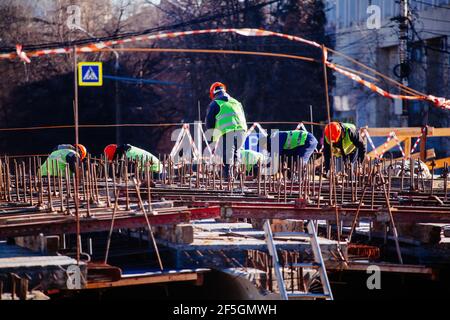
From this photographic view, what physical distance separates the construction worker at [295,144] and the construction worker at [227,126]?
2.97 feet

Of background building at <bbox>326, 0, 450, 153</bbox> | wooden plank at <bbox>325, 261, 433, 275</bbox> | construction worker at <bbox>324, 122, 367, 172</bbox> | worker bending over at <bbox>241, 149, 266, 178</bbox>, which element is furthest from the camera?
background building at <bbox>326, 0, 450, 153</bbox>

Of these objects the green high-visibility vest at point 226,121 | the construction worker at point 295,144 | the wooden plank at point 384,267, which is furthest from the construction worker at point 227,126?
the wooden plank at point 384,267

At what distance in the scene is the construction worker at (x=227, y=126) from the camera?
15023 millimetres

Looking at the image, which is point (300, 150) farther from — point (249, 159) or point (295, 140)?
point (249, 159)

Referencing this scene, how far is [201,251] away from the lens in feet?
32.0

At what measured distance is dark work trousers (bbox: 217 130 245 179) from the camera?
1511 cm

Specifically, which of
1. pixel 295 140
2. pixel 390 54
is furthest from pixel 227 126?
pixel 390 54

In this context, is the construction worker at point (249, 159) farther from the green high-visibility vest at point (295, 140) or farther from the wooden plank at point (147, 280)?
the wooden plank at point (147, 280)

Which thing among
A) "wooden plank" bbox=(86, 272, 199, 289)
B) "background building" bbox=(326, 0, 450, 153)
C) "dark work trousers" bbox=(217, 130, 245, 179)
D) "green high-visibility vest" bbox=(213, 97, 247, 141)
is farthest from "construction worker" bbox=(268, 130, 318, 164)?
"background building" bbox=(326, 0, 450, 153)

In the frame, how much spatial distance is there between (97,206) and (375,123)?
29668mm

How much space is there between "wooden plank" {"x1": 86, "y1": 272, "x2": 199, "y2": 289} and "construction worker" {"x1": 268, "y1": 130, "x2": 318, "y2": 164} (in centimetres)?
683

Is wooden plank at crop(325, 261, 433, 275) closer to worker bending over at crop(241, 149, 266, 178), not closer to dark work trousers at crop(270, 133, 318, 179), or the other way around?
worker bending over at crop(241, 149, 266, 178)

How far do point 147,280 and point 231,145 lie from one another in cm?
642
